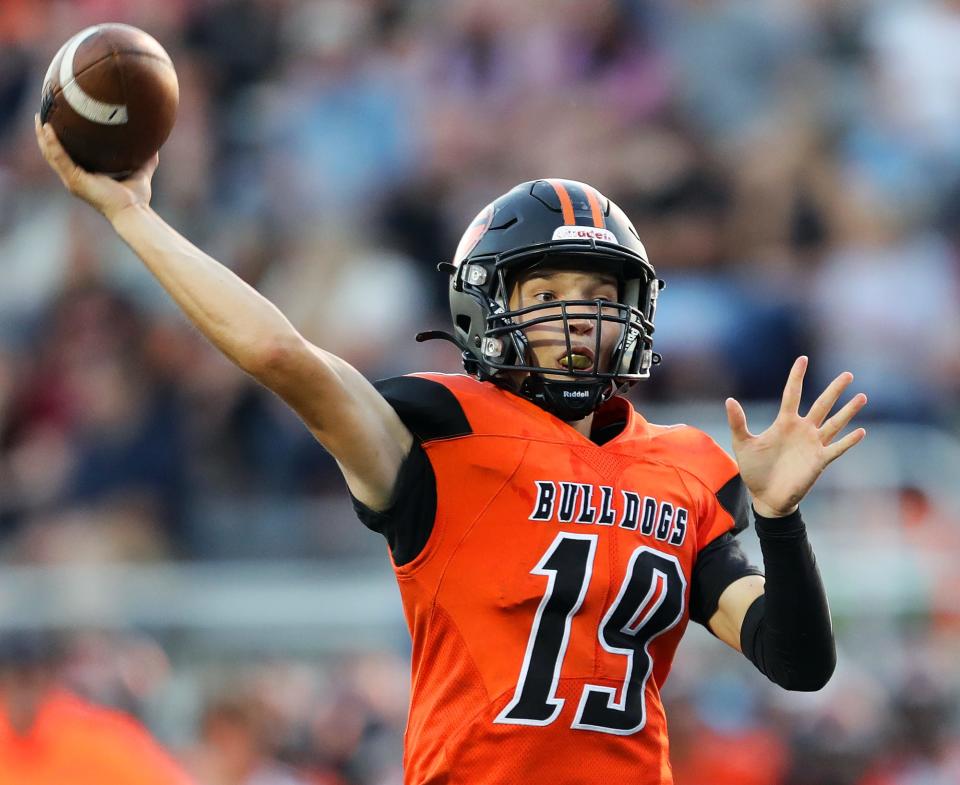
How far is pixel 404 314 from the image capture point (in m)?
8.91

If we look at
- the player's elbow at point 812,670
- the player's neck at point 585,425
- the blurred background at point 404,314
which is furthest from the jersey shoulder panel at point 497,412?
the blurred background at point 404,314

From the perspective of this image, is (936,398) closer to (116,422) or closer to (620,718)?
(116,422)

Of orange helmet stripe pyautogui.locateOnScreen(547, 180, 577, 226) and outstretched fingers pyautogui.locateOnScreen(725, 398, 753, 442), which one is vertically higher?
orange helmet stripe pyautogui.locateOnScreen(547, 180, 577, 226)

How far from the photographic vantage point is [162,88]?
11.4 feet

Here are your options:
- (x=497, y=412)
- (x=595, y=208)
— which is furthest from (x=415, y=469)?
(x=595, y=208)

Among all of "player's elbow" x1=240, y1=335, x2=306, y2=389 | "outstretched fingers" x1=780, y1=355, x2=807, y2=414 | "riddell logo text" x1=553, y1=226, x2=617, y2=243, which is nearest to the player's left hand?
"outstretched fingers" x1=780, y1=355, x2=807, y2=414

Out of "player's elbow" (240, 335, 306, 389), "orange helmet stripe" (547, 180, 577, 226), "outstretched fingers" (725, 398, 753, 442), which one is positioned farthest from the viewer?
"orange helmet stripe" (547, 180, 577, 226)

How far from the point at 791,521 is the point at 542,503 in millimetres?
507

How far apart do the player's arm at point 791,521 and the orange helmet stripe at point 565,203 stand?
54 centimetres

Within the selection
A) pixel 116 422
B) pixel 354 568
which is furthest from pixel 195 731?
pixel 116 422

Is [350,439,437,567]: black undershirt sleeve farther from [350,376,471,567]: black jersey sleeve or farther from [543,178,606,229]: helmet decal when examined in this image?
[543,178,606,229]: helmet decal

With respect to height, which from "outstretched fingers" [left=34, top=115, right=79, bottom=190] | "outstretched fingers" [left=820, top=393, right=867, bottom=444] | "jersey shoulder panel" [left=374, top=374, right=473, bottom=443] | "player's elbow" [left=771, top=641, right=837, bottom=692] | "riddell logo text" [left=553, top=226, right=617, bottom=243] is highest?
"riddell logo text" [left=553, top=226, right=617, bottom=243]

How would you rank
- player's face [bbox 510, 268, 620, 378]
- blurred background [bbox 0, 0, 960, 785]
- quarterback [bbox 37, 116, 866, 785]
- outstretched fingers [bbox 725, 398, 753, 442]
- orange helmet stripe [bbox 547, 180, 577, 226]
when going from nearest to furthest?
quarterback [bbox 37, 116, 866, 785] → outstretched fingers [bbox 725, 398, 753, 442] → player's face [bbox 510, 268, 620, 378] → orange helmet stripe [bbox 547, 180, 577, 226] → blurred background [bbox 0, 0, 960, 785]

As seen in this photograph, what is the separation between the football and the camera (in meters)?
3.29
